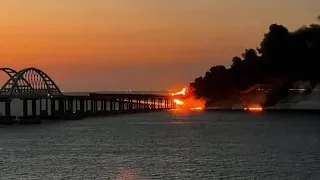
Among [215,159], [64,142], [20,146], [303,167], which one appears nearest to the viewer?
[303,167]

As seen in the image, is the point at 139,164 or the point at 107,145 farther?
the point at 107,145

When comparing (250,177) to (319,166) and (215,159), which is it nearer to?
(319,166)

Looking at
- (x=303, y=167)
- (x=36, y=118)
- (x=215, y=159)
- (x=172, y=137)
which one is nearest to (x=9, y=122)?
(x=36, y=118)

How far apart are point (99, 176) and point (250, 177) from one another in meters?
14.7

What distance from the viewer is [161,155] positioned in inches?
3649

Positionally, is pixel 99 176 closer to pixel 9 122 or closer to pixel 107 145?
pixel 107 145

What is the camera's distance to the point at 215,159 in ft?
286

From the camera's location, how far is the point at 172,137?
421ft

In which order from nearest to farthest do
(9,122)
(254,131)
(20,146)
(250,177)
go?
1. (250,177)
2. (20,146)
3. (254,131)
4. (9,122)

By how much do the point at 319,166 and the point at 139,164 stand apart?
19561 millimetres

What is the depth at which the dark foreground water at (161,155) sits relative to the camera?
74.2 meters

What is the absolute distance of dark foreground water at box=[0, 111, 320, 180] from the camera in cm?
7419

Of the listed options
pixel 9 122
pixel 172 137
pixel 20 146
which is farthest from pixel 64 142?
pixel 9 122

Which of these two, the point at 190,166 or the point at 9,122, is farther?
the point at 9,122
